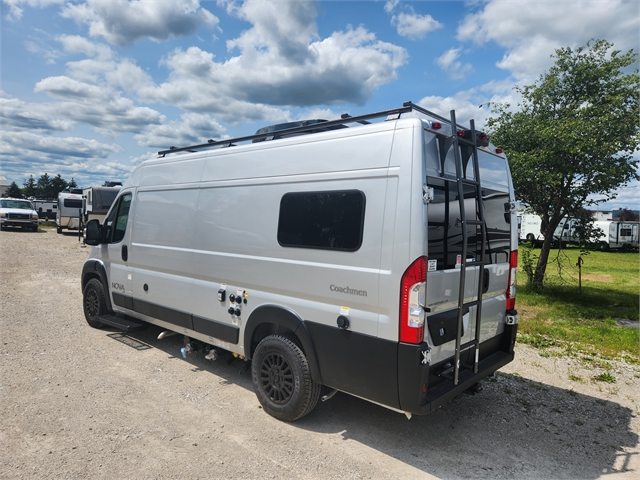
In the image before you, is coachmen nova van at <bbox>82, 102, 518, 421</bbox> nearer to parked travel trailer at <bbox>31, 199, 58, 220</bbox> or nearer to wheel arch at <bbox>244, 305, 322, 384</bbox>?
wheel arch at <bbox>244, 305, 322, 384</bbox>

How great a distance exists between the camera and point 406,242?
335cm

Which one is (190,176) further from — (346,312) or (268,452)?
(268,452)

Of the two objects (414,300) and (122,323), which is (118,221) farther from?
(414,300)

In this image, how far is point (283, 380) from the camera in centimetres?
420

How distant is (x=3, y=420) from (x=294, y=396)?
2718mm

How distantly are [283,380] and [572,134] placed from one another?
25.3 ft

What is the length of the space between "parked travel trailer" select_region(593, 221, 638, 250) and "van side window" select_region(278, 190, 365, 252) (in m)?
33.0

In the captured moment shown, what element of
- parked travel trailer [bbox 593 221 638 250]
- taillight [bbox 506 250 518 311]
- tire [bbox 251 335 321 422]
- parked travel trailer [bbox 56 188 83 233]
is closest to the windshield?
parked travel trailer [bbox 56 188 83 233]

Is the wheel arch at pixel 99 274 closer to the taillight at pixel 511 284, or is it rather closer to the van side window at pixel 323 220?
the van side window at pixel 323 220

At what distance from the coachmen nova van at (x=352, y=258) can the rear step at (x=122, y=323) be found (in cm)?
100

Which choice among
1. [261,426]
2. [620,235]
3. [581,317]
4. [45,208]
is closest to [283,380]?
[261,426]

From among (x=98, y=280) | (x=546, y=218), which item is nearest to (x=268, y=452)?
(x=98, y=280)

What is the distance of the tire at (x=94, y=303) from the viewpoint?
22.9 feet

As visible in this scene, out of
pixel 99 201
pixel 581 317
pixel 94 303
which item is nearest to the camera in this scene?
pixel 94 303
